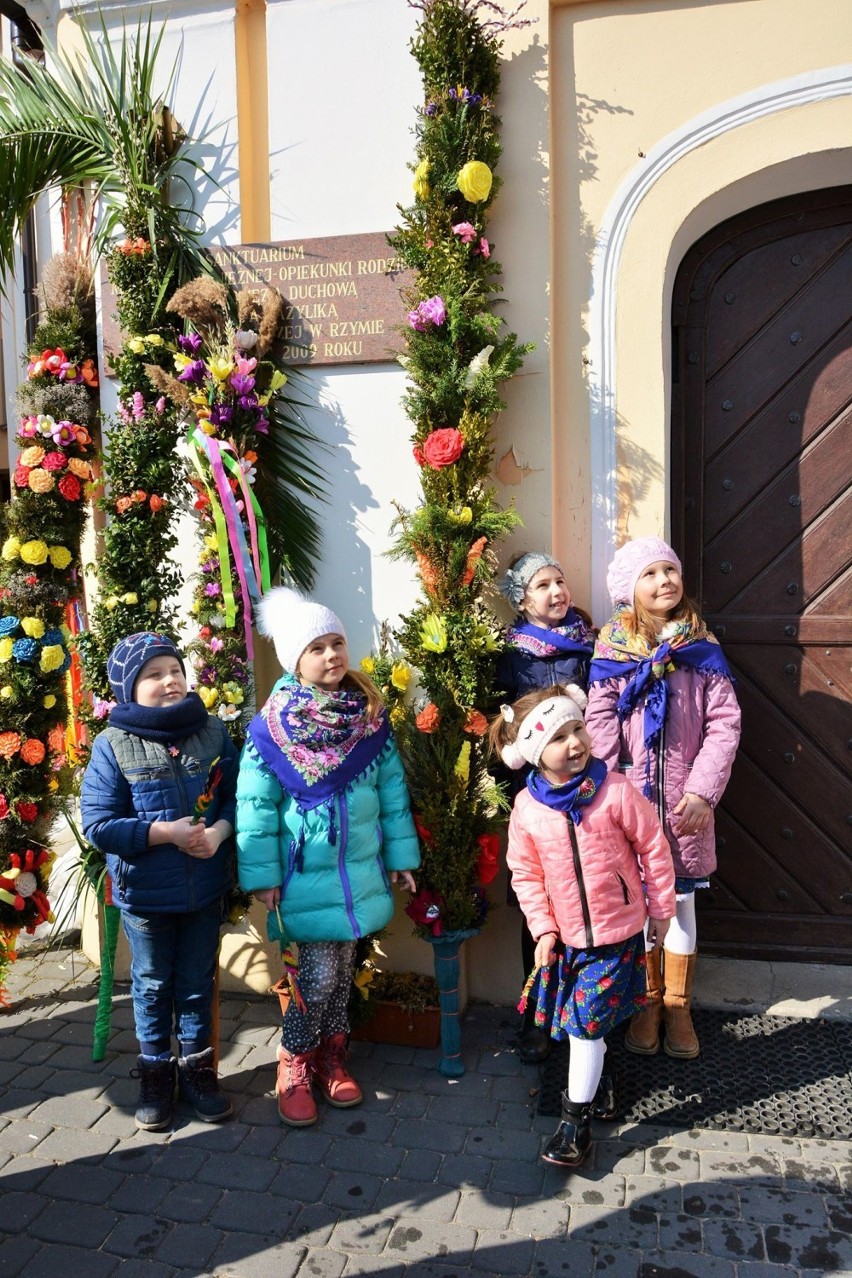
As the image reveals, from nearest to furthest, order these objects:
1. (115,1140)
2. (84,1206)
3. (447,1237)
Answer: (447,1237)
(84,1206)
(115,1140)

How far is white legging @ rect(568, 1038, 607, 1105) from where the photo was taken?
311 cm

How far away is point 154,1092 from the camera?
134 inches

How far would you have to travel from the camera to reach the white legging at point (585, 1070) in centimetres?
311

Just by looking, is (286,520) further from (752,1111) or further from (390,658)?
(752,1111)

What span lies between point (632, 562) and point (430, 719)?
0.93m

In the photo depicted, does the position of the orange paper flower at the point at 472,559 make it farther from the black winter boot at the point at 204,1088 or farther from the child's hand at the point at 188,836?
the black winter boot at the point at 204,1088

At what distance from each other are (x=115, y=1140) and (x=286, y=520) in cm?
233

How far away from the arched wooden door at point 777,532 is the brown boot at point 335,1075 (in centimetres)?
174

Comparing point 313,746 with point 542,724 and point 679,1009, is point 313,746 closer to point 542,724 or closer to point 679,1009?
point 542,724

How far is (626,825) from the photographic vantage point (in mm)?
3107

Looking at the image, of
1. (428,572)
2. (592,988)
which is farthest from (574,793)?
(428,572)

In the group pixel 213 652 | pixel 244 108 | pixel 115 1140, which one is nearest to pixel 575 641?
pixel 213 652

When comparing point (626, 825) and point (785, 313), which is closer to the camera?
point (626, 825)

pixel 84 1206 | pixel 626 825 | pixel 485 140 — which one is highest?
pixel 485 140
